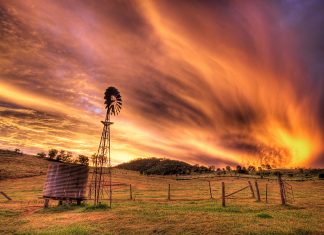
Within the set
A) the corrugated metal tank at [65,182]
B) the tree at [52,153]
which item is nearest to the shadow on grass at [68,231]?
the corrugated metal tank at [65,182]

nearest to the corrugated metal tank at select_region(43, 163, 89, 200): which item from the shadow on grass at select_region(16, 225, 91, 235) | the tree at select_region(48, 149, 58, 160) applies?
the shadow on grass at select_region(16, 225, 91, 235)

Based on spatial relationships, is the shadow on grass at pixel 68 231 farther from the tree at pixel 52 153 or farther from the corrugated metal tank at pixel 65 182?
the tree at pixel 52 153

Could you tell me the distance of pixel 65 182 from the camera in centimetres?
2945

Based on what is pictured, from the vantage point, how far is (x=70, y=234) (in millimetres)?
14414

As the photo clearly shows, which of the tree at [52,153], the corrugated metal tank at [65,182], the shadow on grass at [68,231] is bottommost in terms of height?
the shadow on grass at [68,231]

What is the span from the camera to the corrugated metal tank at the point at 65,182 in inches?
1145

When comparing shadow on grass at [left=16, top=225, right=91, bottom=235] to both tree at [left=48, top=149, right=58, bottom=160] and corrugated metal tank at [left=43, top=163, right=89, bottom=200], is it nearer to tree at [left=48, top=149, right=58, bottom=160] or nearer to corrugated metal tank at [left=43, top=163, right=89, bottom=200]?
corrugated metal tank at [left=43, top=163, right=89, bottom=200]

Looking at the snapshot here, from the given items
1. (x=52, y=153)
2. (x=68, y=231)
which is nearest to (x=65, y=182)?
(x=68, y=231)

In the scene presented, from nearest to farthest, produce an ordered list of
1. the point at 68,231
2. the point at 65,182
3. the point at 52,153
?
the point at 68,231, the point at 65,182, the point at 52,153

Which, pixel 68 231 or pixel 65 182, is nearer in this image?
pixel 68 231

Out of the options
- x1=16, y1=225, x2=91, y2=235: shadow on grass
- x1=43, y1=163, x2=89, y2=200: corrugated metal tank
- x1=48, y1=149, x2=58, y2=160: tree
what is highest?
x1=48, y1=149, x2=58, y2=160: tree

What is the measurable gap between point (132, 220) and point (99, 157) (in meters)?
14.4

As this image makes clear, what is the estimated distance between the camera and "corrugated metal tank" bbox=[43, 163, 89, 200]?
29.1 metres

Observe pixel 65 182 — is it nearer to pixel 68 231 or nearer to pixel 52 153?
pixel 68 231
